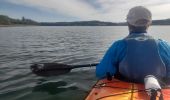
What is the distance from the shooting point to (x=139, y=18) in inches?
223

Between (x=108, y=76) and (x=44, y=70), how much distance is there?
4386 millimetres

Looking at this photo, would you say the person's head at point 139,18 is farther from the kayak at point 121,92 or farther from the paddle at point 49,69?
the paddle at point 49,69

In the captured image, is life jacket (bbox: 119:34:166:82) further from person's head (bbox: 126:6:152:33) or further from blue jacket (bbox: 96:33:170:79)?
person's head (bbox: 126:6:152:33)

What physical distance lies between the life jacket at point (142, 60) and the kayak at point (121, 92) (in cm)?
25

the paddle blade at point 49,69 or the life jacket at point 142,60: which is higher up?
the life jacket at point 142,60

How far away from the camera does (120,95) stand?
482 cm

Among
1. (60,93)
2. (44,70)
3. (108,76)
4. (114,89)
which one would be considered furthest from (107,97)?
(44,70)

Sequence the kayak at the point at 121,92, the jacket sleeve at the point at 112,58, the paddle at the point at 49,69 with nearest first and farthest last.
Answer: the kayak at the point at 121,92
the jacket sleeve at the point at 112,58
the paddle at the point at 49,69

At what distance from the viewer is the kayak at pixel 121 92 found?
4582 millimetres

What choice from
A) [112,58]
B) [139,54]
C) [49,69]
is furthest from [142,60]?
[49,69]

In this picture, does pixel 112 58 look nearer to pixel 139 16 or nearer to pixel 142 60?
pixel 142 60

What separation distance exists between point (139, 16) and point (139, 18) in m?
0.04

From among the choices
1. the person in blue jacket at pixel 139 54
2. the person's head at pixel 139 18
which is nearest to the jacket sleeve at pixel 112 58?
the person in blue jacket at pixel 139 54

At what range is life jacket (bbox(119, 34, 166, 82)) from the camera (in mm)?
5473
